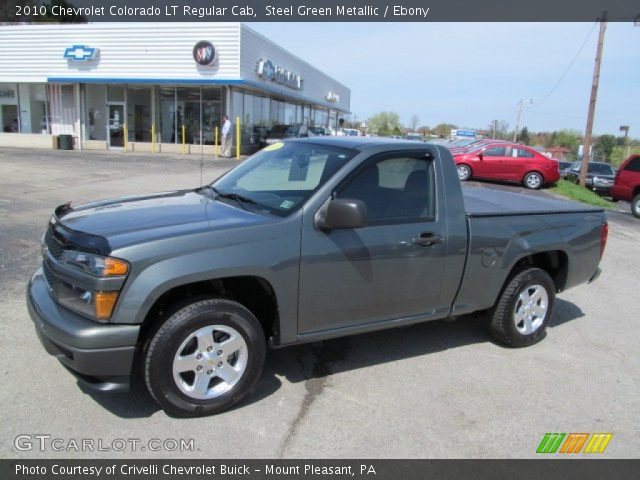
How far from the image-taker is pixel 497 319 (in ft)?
15.4

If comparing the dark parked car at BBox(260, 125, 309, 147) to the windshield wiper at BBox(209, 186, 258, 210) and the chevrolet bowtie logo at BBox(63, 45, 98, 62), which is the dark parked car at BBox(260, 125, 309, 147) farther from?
the windshield wiper at BBox(209, 186, 258, 210)

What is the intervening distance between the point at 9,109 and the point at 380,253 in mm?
32704

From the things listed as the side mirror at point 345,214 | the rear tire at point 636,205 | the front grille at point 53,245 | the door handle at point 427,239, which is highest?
the side mirror at point 345,214

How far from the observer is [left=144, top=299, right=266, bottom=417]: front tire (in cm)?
318

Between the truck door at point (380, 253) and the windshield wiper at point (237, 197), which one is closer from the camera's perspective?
the truck door at point (380, 253)

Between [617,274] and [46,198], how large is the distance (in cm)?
1081

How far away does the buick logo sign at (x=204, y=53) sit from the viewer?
25.6 metres

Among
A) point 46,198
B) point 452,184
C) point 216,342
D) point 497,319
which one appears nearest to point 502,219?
point 452,184

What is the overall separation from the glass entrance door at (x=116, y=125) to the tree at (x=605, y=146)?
293 feet

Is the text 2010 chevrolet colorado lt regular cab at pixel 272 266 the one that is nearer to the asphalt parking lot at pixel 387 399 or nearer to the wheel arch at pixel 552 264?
the wheel arch at pixel 552 264

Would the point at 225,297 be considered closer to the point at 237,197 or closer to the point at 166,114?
the point at 237,197

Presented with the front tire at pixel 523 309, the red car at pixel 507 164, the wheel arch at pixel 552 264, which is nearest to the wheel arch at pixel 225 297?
the front tire at pixel 523 309

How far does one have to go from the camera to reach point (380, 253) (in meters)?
3.79

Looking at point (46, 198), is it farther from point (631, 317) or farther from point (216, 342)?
point (631, 317)
